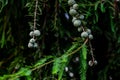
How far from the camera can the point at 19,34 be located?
1860mm

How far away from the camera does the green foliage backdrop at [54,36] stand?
162 centimetres

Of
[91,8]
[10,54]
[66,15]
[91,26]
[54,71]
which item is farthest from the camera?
[10,54]

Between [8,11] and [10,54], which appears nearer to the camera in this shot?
[8,11]

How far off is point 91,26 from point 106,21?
182 millimetres

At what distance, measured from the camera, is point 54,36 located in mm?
1817

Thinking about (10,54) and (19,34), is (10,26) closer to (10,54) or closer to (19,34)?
(19,34)

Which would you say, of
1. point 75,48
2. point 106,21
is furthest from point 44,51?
point 75,48

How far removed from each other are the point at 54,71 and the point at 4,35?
0.68 metres

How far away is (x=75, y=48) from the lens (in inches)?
51.9

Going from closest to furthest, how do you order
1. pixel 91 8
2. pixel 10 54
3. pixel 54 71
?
pixel 54 71, pixel 91 8, pixel 10 54

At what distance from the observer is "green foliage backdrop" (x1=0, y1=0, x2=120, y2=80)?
5.32 ft

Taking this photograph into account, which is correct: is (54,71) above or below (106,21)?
below

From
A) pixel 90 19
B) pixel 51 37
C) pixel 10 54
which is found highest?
pixel 90 19

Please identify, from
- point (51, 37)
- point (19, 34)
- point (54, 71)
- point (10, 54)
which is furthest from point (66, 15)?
point (54, 71)
